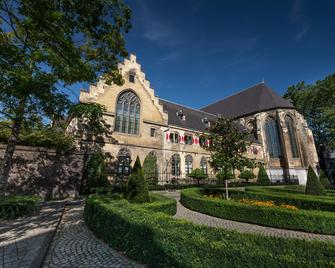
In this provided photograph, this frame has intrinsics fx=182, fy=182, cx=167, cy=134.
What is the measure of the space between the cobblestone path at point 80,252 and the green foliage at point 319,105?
39.5 metres

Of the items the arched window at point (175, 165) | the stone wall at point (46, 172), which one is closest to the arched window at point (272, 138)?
the arched window at point (175, 165)

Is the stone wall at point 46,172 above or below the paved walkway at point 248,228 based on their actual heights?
above

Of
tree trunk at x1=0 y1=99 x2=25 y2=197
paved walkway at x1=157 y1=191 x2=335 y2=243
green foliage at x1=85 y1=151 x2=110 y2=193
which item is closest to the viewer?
paved walkway at x1=157 y1=191 x2=335 y2=243

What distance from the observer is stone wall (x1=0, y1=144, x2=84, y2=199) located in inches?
461

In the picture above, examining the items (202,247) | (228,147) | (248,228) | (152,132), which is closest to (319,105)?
(152,132)

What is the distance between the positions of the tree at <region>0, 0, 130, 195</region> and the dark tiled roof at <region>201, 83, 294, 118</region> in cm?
3682

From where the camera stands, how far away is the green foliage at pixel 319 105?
115 feet

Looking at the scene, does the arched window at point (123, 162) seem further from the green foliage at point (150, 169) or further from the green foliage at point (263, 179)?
the green foliage at point (263, 179)

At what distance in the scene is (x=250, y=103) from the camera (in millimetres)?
42344

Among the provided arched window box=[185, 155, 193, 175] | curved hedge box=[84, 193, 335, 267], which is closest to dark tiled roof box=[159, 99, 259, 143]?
arched window box=[185, 155, 193, 175]

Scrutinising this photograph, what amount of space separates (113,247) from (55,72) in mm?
7738

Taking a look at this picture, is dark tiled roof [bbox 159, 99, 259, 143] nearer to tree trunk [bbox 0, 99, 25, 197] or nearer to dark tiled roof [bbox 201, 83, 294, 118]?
dark tiled roof [bbox 201, 83, 294, 118]

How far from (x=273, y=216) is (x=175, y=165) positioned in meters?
17.4

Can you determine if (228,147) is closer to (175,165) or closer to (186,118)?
(175,165)
